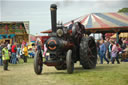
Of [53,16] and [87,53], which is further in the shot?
[87,53]

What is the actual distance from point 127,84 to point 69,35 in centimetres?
409

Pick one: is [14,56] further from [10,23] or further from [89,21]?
[10,23]

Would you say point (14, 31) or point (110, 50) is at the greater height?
point (14, 31)

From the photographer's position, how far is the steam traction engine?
998cm

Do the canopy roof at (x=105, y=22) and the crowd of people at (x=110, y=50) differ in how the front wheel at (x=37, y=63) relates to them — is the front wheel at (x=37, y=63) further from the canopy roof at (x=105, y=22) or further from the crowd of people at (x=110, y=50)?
the canopy roof at (x=105, y=22)

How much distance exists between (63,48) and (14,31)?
2736cm

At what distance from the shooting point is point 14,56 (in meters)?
17.8

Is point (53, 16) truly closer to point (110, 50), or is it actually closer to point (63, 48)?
point (63, 48)

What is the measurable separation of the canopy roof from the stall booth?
11.2m

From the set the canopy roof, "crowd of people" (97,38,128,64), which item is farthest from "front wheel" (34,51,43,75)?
the canopy roof

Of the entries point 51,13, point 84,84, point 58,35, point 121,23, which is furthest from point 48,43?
point 121,23

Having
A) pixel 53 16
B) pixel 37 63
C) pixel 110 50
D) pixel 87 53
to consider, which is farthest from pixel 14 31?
pixel 37 63

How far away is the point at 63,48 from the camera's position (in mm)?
10203

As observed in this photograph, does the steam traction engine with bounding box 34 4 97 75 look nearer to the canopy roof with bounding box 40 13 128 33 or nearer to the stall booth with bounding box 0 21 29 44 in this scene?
the canopy roof with bounding box 40 13 128 33
